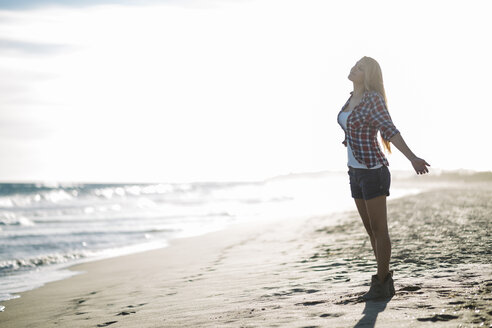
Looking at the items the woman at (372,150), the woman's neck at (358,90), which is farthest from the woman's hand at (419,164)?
the woman's neck at (358,90)

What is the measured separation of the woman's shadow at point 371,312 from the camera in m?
3.04

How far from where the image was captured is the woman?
3.46 meters

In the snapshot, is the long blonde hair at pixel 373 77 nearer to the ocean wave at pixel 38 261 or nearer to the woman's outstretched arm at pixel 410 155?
the woman's outstretched arm at pixel 410 155

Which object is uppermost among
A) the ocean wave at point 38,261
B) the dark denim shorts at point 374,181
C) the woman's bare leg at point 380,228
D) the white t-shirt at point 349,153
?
the white t-shirt at point 349,153

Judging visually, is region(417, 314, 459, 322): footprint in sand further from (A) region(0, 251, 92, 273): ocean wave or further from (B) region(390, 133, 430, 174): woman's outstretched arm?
(A) region(0, 251, 92, 273): ocean wave

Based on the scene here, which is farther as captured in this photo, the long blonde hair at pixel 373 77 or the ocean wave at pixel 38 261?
the ocean wave at pixel 38 261

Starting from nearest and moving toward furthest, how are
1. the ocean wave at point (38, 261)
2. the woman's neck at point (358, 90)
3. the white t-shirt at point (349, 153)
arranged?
the white t-shirt at point (349, 153)
the woman's neck at point (358, 90)
the ocean wave at point (38, 261)

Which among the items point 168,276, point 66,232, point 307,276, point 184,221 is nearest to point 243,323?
point 307,276

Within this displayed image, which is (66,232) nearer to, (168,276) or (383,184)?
(168,276)

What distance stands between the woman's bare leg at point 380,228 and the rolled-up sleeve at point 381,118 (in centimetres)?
46

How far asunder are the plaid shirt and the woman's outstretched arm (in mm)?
61

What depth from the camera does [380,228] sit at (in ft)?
11.8

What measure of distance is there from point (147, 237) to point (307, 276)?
9.40 m

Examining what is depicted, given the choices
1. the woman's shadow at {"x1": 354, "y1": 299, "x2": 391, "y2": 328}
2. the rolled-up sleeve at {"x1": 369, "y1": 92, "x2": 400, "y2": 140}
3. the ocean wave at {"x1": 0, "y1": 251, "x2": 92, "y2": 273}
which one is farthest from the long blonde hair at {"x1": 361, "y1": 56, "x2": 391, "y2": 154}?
the ocean wave at {"x1": 0, "y1": 251, "x2": 92, "y2": 273}
